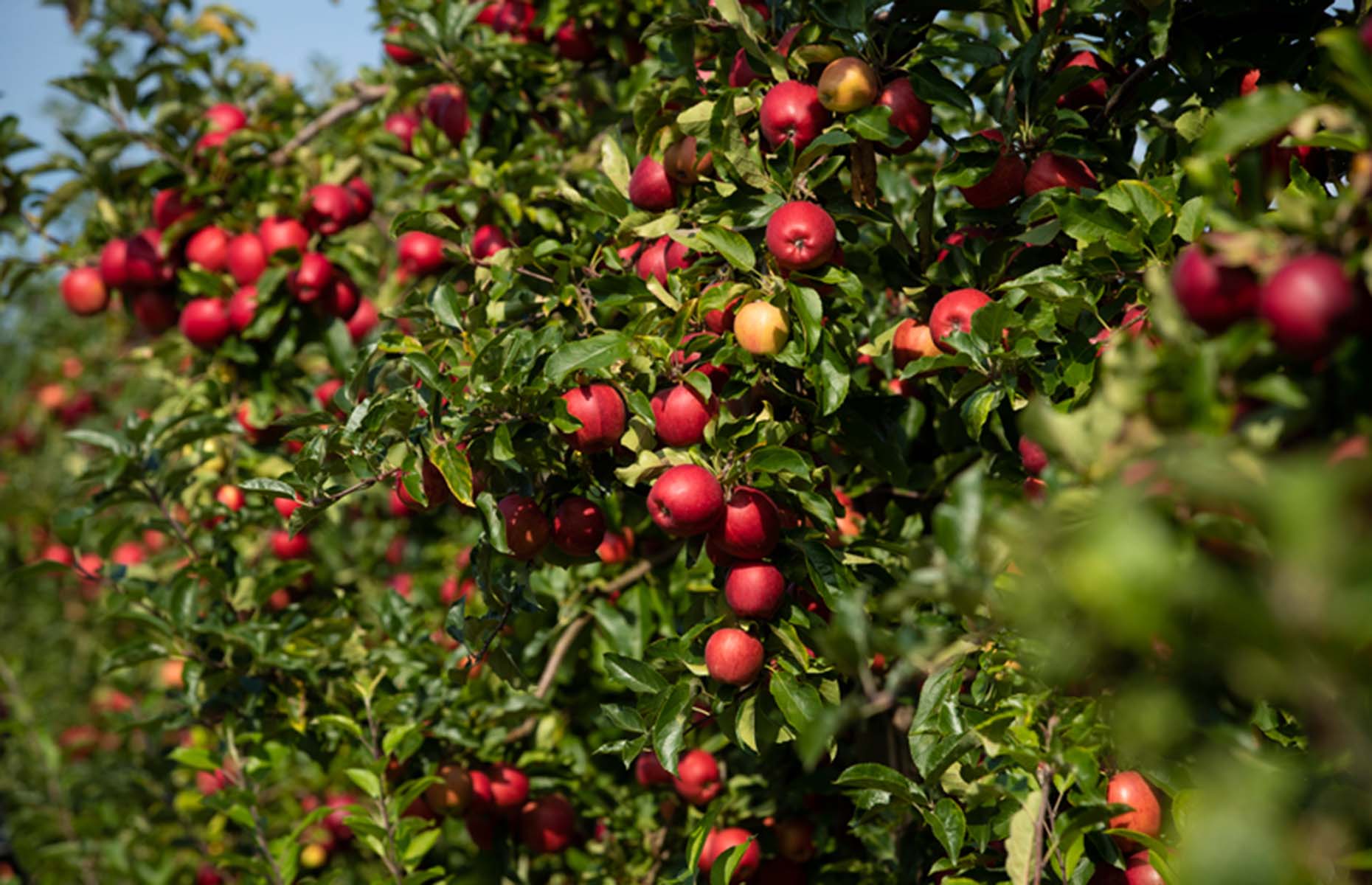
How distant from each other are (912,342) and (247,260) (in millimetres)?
2160

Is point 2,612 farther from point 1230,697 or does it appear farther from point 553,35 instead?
point 1230,697

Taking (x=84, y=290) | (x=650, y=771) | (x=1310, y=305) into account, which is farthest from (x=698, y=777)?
(x=84, y=290)

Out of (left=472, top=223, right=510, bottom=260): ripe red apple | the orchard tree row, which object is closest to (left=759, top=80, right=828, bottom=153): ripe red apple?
the orchard tree row

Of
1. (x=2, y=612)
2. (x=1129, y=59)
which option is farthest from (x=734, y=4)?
(x=2, y=612)

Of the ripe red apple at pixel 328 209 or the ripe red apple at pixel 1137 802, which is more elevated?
the ripe red apple at pixel 328 209

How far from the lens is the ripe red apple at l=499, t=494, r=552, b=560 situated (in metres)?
1.85

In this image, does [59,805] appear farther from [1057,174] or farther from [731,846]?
[1057,174]

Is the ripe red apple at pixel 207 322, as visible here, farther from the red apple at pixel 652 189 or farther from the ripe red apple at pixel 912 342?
the ripe red apple at pixel 912 342

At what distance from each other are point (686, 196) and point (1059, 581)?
4.56 ft

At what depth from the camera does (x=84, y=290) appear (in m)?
3.50

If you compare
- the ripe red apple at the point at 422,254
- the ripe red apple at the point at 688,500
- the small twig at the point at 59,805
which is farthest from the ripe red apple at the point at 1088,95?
the small twig at the point at 59,805

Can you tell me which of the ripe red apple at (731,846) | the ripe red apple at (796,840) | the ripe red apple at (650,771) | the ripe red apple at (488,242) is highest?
the ripe red apple at (488,242)

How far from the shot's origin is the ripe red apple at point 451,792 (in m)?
2.53

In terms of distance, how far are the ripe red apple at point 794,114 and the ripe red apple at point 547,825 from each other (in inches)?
73.6
